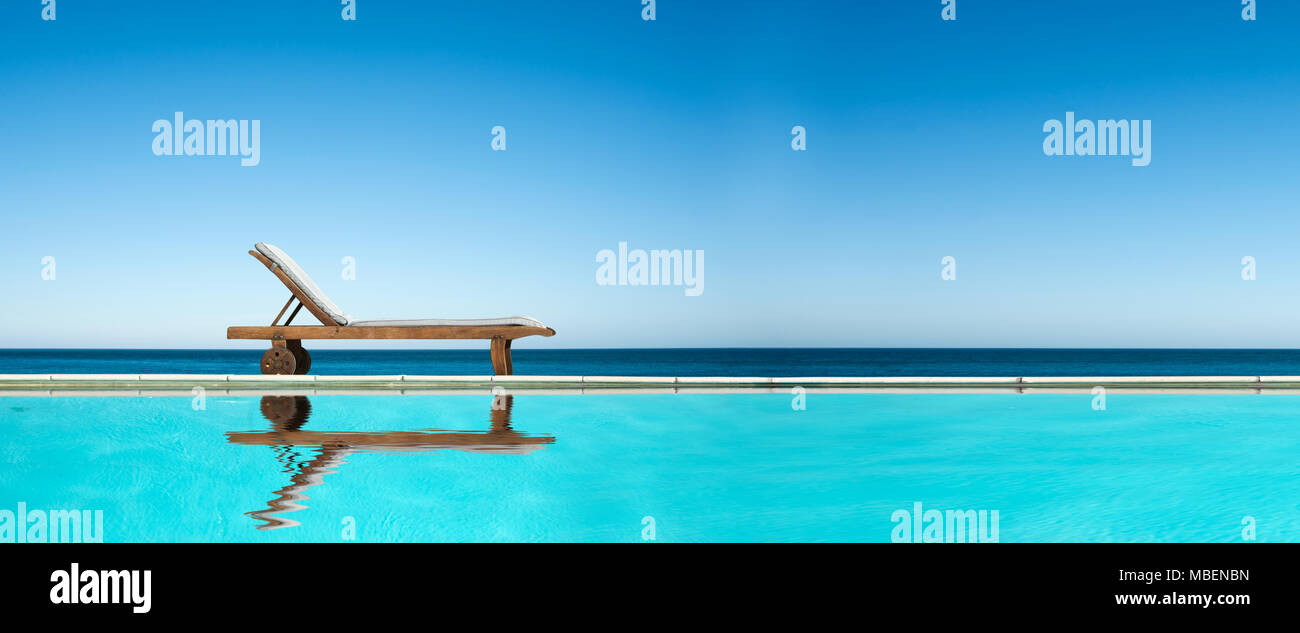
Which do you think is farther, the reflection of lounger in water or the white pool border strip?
the white pool border strip

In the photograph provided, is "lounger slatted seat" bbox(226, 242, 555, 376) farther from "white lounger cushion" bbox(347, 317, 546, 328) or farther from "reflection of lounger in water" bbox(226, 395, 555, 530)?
"reflection of lounger in water" bbox(226, 395, 555, 530)

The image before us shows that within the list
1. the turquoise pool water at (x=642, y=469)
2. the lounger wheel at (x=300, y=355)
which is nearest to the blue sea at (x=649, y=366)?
the lounger wheel at (x=300, y=355)

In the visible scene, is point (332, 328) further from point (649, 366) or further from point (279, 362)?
point (649, 366)

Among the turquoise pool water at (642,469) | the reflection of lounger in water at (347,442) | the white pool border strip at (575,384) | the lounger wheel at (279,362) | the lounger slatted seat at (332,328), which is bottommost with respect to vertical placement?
the turquoise pool water at (642,469)

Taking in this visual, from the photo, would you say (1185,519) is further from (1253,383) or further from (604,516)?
(1253,383)

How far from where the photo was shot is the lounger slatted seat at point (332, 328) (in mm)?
8320

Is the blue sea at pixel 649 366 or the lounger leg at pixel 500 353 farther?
the blue sea at pixel 649 366

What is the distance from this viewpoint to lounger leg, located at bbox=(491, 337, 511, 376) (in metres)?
8.56

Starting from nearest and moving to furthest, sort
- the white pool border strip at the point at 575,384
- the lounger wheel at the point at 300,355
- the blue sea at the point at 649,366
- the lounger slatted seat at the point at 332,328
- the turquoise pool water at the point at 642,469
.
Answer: the turquoise pool water at the point at 642,469 < the white pool border strip at the point at 575,384 < the lounger slatted seat at the point at 332,328 < the lounger wheel at the point at 300,355 < the blue sea at the point at 649,366

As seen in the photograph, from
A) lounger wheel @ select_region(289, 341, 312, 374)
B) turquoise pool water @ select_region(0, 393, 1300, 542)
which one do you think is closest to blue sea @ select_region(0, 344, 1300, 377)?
lounger wheel @ select_region(289, 341, 312, 374)

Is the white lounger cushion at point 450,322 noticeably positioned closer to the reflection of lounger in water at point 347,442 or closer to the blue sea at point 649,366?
the reflection of lounger in water at point 347,442

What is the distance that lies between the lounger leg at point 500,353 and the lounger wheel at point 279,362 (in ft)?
8.78

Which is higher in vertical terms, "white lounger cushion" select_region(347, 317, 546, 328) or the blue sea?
"white lounger cushion" select_region(347, 317, 546, 328)
